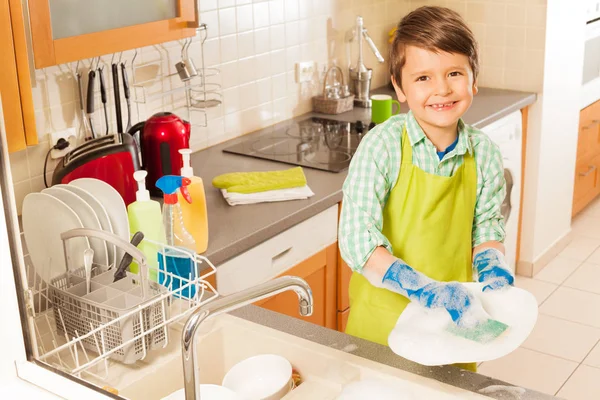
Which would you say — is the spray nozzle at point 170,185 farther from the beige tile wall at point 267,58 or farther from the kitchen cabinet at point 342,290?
the kitchen cabinet at point 342,290

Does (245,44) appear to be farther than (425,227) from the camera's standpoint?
Yes

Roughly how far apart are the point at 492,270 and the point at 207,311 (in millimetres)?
608

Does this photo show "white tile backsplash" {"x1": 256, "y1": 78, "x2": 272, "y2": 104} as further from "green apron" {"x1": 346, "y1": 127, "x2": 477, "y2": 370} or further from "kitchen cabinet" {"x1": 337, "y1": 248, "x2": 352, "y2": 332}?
"green apron" {"x1": 346, "y1": 127, "x2": 477, "y2": 370}

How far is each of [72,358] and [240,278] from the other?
71 centimetres

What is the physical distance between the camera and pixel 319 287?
2.22 meters

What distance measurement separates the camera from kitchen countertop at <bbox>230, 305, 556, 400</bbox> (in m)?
1.08

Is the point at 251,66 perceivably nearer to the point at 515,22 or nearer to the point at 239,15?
the point at 239,15

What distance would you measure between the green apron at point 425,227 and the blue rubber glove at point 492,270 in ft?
0.33

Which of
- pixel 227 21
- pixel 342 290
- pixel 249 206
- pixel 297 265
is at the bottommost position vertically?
pixel 342 290

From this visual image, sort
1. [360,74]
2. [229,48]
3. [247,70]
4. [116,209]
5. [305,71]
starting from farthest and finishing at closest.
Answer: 1. [360,74]
2. [305,71]
3. [247,70]
4. [229,48]
5. [116,209]

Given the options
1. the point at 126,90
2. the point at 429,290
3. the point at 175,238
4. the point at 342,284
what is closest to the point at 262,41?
the point at 126,90

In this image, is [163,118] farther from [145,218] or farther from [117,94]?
[145,218]

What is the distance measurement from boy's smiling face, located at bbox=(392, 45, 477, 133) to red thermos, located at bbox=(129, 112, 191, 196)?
33.2 inches

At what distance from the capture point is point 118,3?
1720 mm
